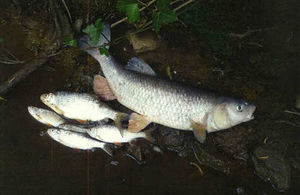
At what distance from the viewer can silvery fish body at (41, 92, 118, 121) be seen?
3.37m

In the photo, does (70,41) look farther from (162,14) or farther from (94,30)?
(162,14)

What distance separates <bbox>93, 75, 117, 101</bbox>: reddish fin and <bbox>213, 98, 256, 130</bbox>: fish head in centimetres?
155

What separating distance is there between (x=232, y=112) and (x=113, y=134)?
5.64ft

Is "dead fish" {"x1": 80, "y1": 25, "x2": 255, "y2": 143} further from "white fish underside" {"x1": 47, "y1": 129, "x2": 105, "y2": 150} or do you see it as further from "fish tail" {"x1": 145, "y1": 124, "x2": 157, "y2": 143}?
"white fish underside" {"x1": 47, "y1": 129, "x2": 105, "y2": 150}

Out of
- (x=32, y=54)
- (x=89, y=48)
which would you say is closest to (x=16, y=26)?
(x=32, y=54)

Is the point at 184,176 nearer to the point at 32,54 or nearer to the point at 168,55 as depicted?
the point at 168,55

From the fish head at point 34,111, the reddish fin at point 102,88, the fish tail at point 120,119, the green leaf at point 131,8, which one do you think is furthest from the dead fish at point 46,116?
the green leaf at point 131,8

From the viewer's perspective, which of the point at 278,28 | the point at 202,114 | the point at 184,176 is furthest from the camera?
the point at 184,176


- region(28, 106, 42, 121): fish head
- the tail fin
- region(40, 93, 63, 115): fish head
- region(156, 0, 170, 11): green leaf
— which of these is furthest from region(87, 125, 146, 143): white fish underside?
region(156, 0, 170, 11): green leaf

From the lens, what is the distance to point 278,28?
3332 millimetres

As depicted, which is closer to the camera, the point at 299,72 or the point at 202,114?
the point at 202,114

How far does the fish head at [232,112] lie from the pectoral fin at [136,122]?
993 mm

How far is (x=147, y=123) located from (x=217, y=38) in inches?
65.0

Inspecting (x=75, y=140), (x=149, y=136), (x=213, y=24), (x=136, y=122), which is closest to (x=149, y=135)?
(x=149, y=136)
